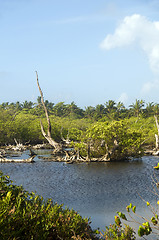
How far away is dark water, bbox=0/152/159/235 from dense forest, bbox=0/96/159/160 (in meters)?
3.02

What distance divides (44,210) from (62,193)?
36.8 ft

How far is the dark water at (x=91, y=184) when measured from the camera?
16.8m

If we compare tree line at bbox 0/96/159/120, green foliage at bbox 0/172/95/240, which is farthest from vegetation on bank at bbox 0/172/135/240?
tree line at bbox 0/96/159/120

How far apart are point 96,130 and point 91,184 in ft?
44.1

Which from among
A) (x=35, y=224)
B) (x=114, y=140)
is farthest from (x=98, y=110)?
(x=35, y=224)

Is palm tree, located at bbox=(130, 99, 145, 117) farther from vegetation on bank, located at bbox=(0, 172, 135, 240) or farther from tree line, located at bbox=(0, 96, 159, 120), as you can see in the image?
vegetation on bank, located at bbox=(0, 172, 135, 240)

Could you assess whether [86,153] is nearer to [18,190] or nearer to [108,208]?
[108,208]

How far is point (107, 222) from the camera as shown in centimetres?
1414

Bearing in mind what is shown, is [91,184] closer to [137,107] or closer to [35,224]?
[35,224]

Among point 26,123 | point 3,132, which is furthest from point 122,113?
point 3,132

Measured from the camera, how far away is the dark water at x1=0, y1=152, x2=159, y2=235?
16.8 m

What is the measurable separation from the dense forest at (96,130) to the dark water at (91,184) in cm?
302

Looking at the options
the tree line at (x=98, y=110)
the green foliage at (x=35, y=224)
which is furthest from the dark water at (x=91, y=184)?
the tree line at (x=98, y=110)

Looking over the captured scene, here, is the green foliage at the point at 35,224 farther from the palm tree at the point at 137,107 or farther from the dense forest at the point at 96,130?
the palm tree at the point at 137,107
